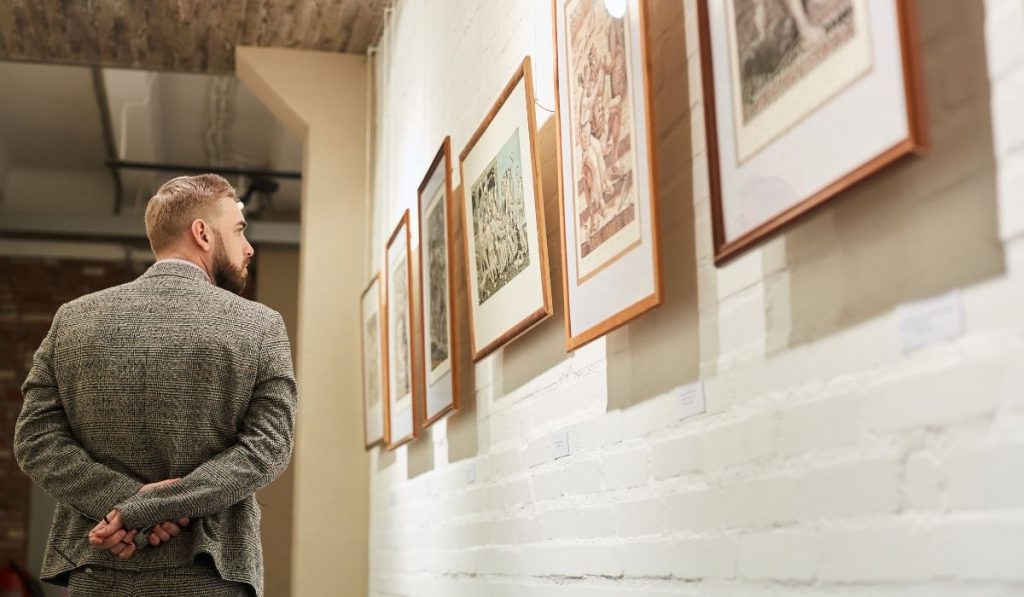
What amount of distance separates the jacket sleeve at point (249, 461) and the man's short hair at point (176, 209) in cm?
32

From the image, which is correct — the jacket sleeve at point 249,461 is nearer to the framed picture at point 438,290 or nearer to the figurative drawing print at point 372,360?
the framed picture at point 438,290

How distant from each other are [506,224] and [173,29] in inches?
135

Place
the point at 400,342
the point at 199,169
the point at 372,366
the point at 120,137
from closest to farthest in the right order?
the point at 400,342 → the point at 372,366 → the point at 120,137 → the point at 199,169

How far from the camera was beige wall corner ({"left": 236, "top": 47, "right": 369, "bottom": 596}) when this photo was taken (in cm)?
541

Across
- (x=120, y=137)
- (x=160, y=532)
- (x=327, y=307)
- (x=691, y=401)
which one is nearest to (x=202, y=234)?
(x=160, y=532)

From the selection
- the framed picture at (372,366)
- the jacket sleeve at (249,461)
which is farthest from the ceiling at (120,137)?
the jacket sleeve at (249,461)

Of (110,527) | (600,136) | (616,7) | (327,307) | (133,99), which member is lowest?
(110,527)

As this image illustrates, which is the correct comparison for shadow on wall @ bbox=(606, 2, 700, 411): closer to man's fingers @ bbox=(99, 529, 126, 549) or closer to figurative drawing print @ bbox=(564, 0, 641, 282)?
figurative drawing print @ bbox=(564, 0, 641, 282)

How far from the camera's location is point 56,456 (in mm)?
2193

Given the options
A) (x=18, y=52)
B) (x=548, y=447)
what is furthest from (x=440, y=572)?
(x=18, y=52)

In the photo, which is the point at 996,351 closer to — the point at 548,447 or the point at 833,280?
the point at 833,280

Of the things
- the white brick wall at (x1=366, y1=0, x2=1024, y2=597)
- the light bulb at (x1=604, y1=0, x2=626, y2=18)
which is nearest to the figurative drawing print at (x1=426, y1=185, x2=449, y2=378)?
the white brick wall at (x1=366, y1=0, x2=1024, y2=597)

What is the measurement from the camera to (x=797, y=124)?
1.56m

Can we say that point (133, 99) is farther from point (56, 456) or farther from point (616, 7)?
point (616, 7)
